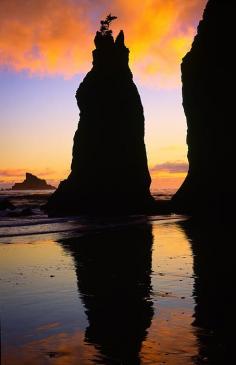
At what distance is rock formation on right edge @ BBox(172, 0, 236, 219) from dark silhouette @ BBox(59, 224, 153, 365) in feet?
114

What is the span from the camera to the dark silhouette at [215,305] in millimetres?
7238

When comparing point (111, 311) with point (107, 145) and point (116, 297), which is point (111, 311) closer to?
point (116, 297)

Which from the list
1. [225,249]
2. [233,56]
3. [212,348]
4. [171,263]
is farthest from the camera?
[233,56]

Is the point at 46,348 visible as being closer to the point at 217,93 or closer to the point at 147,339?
the point at 147,339

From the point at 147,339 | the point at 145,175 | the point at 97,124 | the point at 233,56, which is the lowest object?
the point at 147,339

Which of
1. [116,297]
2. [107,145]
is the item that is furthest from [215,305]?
[107,145]

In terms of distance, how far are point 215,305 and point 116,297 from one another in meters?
2.58

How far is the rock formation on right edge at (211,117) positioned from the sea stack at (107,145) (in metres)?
11.0

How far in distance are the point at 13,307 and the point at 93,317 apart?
213 cm

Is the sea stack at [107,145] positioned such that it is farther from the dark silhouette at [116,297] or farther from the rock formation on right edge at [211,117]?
the dark silhouette at [116,297]

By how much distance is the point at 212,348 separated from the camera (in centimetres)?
737

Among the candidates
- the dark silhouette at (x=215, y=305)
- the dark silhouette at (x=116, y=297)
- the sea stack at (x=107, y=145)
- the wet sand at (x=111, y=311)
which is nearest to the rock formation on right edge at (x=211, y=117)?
the sea stack at (x=107, y=145)

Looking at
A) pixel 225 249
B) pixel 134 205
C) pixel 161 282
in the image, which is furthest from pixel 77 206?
pixel 161 282

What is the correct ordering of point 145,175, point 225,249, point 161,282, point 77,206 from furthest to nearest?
point 145,175 < point 77,206 < point 225,249 < point 161,282
